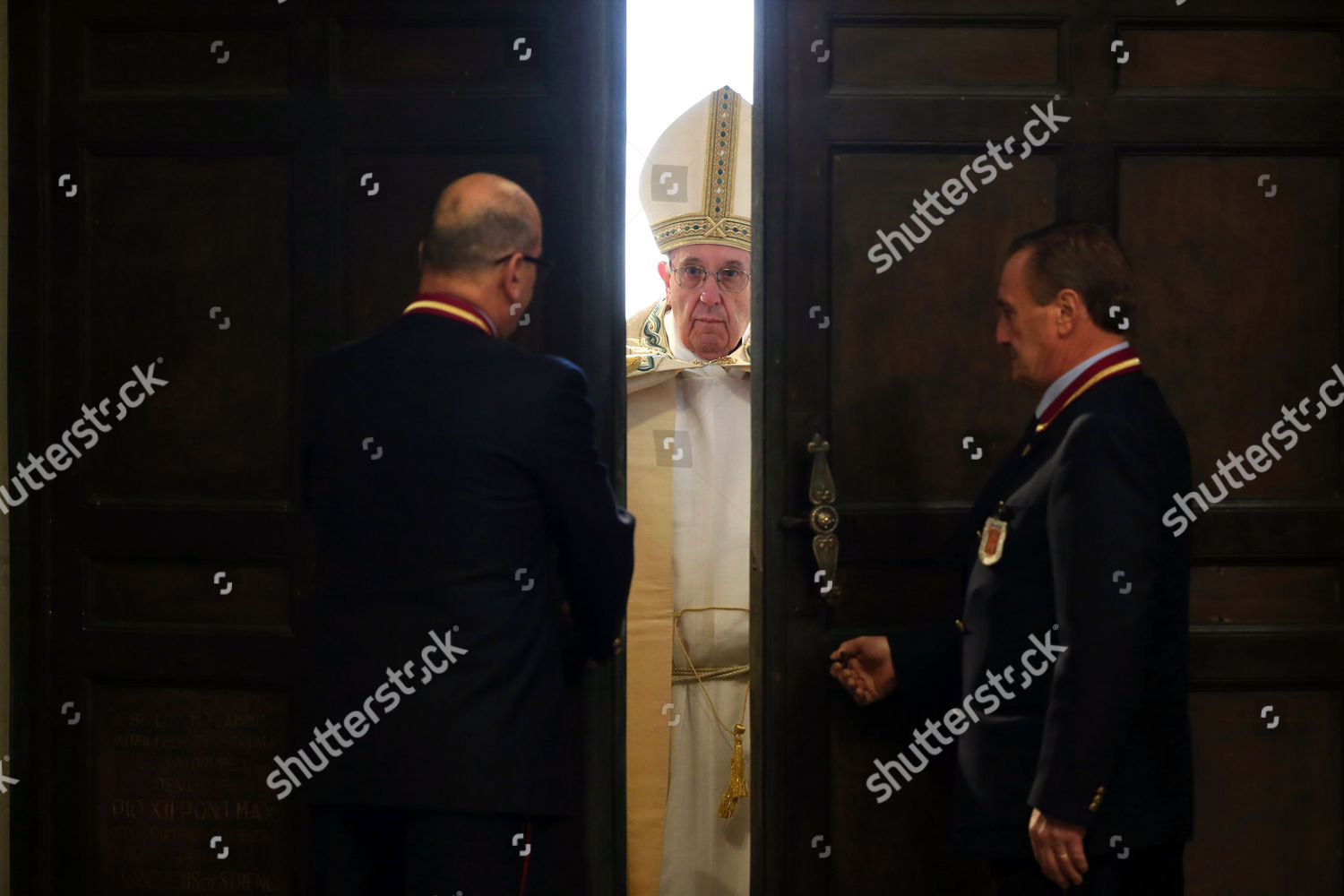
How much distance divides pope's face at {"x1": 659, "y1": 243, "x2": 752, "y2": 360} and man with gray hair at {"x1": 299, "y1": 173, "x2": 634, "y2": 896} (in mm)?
1702

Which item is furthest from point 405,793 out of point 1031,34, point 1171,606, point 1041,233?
point 1031,34

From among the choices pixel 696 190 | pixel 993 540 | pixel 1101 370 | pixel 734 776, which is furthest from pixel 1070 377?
pixel 696 190

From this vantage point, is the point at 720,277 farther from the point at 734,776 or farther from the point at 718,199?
the point at 734,776

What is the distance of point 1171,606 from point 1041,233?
65cm

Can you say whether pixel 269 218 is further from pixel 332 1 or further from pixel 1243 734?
pixel 1243 734

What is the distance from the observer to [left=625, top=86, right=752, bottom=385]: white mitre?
11.1 feet

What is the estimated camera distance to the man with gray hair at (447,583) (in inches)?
70.4

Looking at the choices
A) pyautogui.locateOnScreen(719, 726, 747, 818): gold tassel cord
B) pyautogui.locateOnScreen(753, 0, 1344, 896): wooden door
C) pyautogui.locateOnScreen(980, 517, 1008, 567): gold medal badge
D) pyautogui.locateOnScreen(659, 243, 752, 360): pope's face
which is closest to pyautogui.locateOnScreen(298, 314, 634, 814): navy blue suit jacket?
pyautogui.locateOnScreen(980, 517, 1008, 567): gold medal badge

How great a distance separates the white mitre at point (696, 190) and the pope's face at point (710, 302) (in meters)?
0.03

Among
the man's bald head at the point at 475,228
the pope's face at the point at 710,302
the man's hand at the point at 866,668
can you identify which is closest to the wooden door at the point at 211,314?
the man's hand at the point at 866,668

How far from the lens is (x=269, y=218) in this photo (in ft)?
8.75

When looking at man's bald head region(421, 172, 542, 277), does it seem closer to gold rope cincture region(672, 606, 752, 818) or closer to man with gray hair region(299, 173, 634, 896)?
man with gray hair region(299, 173, 634, 896)

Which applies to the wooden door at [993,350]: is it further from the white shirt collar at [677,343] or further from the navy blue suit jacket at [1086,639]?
the white shirt collar at [677,343]

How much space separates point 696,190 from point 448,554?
199 centimetres
